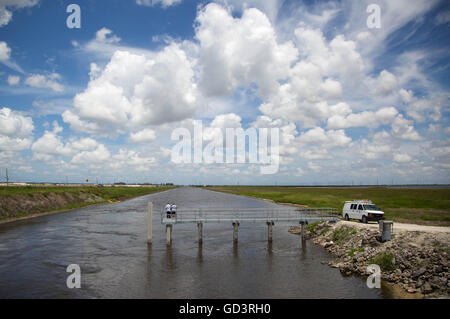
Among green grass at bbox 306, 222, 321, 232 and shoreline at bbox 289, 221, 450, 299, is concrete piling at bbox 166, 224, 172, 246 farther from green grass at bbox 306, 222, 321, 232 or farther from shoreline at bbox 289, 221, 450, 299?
green grass at bbox 306, 222, 321, 232

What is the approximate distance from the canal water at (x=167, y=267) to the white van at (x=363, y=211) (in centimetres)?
702

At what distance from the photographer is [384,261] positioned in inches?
948

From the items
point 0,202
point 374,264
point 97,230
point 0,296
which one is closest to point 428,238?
point 374,264

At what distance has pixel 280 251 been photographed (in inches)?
1280

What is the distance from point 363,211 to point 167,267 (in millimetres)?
24033

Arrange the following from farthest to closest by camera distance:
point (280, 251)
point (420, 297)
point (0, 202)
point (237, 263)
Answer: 1. point (0, 202)
2. point (280, 251)
3. point (237, 263)
4. point (420, 297)

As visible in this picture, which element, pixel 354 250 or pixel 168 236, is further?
pixel 168 236

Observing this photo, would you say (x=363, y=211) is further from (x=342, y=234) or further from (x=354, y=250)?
(x=354, y=250)

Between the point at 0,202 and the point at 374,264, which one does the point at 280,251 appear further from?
the point at 0,202
